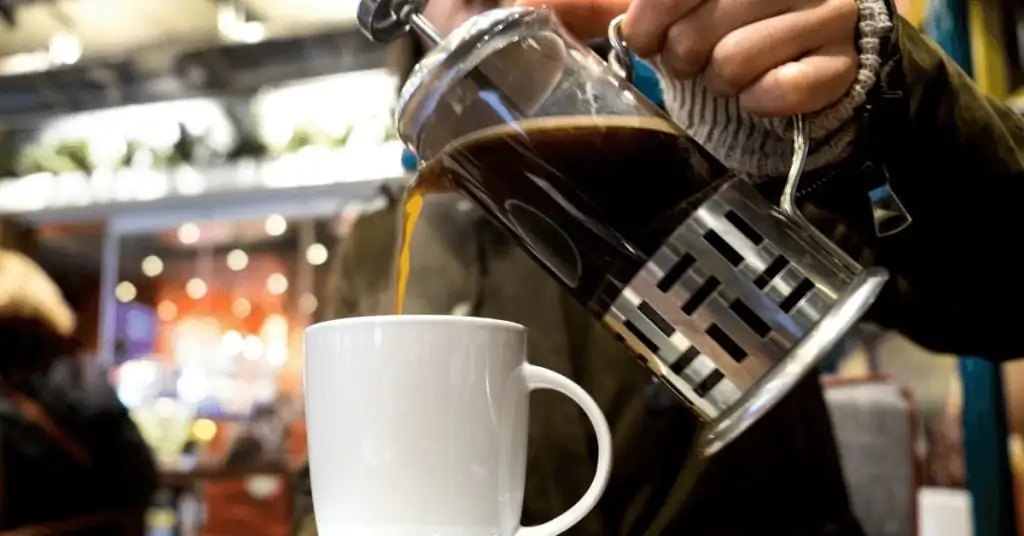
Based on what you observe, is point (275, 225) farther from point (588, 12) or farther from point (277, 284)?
point (588, 12)

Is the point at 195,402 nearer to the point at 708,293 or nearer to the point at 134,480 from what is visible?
the point at 134,480

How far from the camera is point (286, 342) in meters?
3.18

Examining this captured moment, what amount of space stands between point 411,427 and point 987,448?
676mm

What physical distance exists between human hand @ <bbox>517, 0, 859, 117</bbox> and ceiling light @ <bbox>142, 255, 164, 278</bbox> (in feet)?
10.6

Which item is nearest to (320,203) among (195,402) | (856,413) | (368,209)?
(195,402)

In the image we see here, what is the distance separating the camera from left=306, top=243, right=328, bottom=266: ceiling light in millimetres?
3188

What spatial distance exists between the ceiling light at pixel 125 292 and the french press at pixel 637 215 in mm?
3192

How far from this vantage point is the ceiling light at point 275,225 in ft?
10.2

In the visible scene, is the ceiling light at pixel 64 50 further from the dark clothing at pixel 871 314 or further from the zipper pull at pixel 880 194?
the zipper pull at pixel 880 194

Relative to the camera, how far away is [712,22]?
0.46 m

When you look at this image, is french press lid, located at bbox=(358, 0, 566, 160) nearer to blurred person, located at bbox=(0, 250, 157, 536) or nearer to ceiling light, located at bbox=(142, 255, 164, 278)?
blurred person, located at bbox=(0, 250, 157, 536)

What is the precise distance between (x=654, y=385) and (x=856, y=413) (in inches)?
15.9

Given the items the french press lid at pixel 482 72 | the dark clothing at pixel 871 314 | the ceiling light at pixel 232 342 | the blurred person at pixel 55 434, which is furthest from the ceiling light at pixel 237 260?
the french press lid at pixel 482 72

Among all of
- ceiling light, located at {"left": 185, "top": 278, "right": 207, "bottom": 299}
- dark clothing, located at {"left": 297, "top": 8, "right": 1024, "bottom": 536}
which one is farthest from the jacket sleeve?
ceiling light, located at {"left": 185, "top": 278, "right": 207, "bottom": 299}
